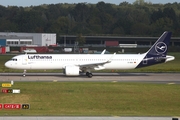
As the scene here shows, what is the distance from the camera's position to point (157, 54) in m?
55.4

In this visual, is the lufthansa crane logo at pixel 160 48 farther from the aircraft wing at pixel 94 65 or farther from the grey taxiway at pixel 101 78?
the aircraft wing at pixel 94 65

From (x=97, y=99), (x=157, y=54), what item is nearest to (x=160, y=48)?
(x=157, y=54)

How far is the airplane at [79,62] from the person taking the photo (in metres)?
52.3

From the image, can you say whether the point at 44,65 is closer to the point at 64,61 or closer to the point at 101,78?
the point at 64,61

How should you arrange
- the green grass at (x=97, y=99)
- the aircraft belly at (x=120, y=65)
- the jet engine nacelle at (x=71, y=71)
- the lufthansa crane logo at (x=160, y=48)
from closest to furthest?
the green grass at (x=97, y=99), the jet engine nacelle at (x=71, y=71), the aircraft belly at (x=120, y=65), the lufthansa crane logo at (x=160, y=48)

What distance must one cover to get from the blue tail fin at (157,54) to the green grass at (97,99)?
10.5 m

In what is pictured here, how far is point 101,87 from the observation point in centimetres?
4150

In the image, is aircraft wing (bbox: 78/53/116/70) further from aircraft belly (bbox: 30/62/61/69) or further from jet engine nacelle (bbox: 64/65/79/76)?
aircraft belly (bbox: 30/62/61/69)

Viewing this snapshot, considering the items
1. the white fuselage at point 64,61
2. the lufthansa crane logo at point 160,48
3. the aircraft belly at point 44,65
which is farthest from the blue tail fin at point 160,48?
the aircraft belly at point 44,65

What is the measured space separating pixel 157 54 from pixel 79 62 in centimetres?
976

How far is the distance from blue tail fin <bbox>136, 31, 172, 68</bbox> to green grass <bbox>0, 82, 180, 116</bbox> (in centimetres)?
1054

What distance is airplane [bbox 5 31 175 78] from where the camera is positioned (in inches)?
2058

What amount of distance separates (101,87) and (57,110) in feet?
36.1

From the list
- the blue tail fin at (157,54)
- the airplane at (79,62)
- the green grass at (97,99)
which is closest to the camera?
the green grass at (97,99)
